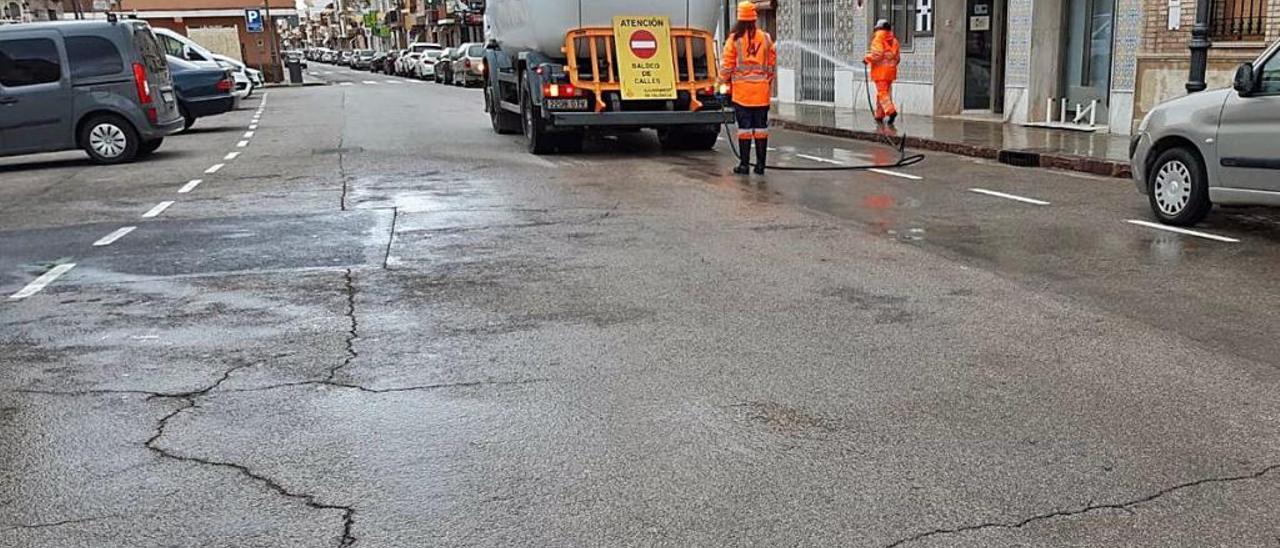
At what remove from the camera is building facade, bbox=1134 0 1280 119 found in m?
14.1

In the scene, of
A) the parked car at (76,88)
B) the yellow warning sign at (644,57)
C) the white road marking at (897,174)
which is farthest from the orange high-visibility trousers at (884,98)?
the parked car at (76,88)

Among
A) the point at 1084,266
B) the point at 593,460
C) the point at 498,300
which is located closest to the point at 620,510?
the point at 593,460

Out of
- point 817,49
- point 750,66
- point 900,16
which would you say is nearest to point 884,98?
point 900,16

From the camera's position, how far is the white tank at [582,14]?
14.8 m

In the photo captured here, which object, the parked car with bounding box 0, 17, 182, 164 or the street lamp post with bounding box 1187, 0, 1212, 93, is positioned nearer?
the street lamp post with bounding box 1187, 0, 1212, 93

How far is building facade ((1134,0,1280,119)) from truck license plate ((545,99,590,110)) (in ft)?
24.8

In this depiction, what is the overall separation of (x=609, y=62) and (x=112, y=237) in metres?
7.08

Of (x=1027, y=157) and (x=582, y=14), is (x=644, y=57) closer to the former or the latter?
(x=582, y=14)

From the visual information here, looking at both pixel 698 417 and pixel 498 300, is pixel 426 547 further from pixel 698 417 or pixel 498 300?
pixel 498 300

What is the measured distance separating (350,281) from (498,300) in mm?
1263

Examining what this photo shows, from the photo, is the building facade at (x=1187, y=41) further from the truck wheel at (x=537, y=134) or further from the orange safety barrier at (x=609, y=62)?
the truck wheel at (x=537, y=134)

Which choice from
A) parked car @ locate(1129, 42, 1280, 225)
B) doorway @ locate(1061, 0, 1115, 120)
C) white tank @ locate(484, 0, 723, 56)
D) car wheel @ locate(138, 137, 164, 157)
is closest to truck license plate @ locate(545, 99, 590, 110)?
white tank @ locate(484, 0, 723, 56)

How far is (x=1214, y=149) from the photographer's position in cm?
861

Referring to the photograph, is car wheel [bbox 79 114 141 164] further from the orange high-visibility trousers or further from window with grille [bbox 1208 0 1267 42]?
window with grille [bbox 1208 0 1267 42]
